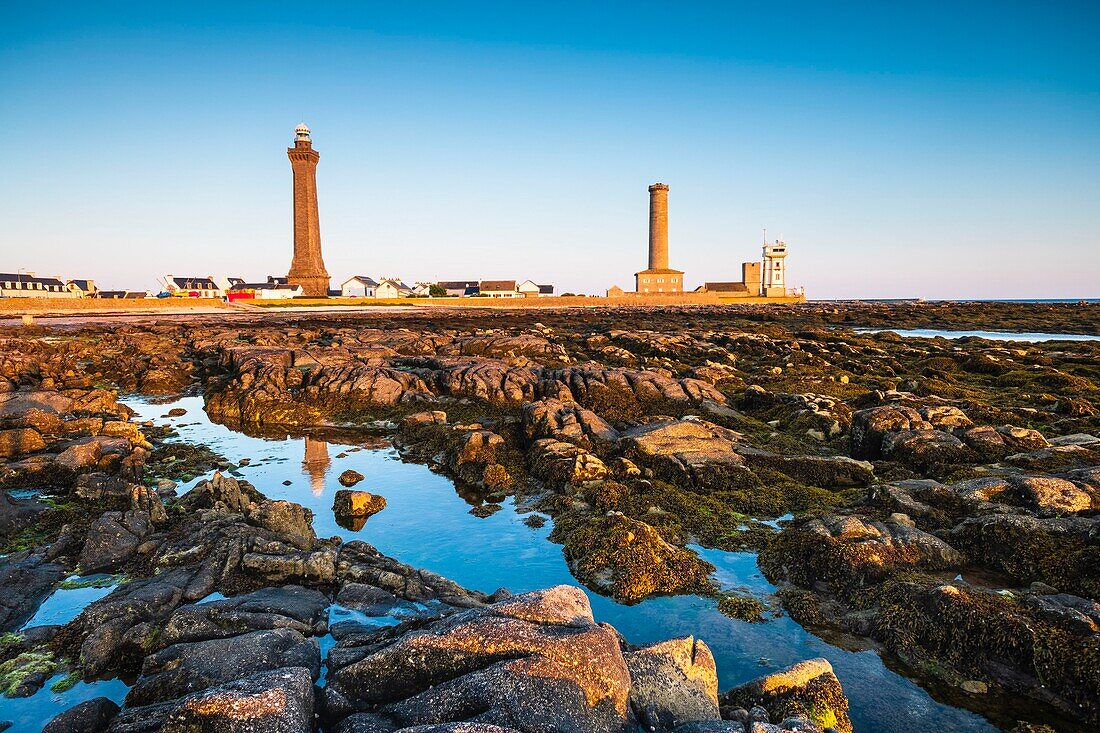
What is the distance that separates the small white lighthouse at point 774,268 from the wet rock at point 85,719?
140115mm

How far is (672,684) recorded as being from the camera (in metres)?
5.50

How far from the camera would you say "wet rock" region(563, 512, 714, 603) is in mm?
8477

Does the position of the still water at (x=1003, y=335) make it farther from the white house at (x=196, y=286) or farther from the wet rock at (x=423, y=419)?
the white house at (x=196, y=286)

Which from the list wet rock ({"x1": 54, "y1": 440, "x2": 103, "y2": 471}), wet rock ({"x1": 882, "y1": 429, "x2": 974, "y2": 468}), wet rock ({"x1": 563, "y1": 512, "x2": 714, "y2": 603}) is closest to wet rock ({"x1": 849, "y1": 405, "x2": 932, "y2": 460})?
wet rock ({"x1": 882, "y1": 429, "x2": 974, "y2": 468})

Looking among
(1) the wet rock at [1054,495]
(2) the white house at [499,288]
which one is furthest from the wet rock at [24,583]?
(2) the white house at [499,288]

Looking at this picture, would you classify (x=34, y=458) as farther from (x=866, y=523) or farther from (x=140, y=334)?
(x=140, y=334)

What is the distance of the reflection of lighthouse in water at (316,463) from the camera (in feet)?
43.8

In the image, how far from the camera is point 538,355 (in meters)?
30.8

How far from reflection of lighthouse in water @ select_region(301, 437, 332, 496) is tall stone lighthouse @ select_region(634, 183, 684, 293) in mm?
104126

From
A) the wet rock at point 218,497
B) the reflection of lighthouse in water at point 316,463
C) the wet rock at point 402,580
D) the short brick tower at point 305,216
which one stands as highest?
the short brick tower at point 305,216

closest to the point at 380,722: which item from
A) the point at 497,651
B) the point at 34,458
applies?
the point at 497,651

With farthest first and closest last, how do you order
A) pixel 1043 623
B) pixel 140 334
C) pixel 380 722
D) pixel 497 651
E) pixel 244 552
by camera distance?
pixel 140 334, pixel 244 552, pixel 1043 623, pixel 497 651, pixel 380 722

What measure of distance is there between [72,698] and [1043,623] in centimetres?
1051

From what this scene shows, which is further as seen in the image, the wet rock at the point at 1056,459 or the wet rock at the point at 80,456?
the wet rock at the point at 80,456
